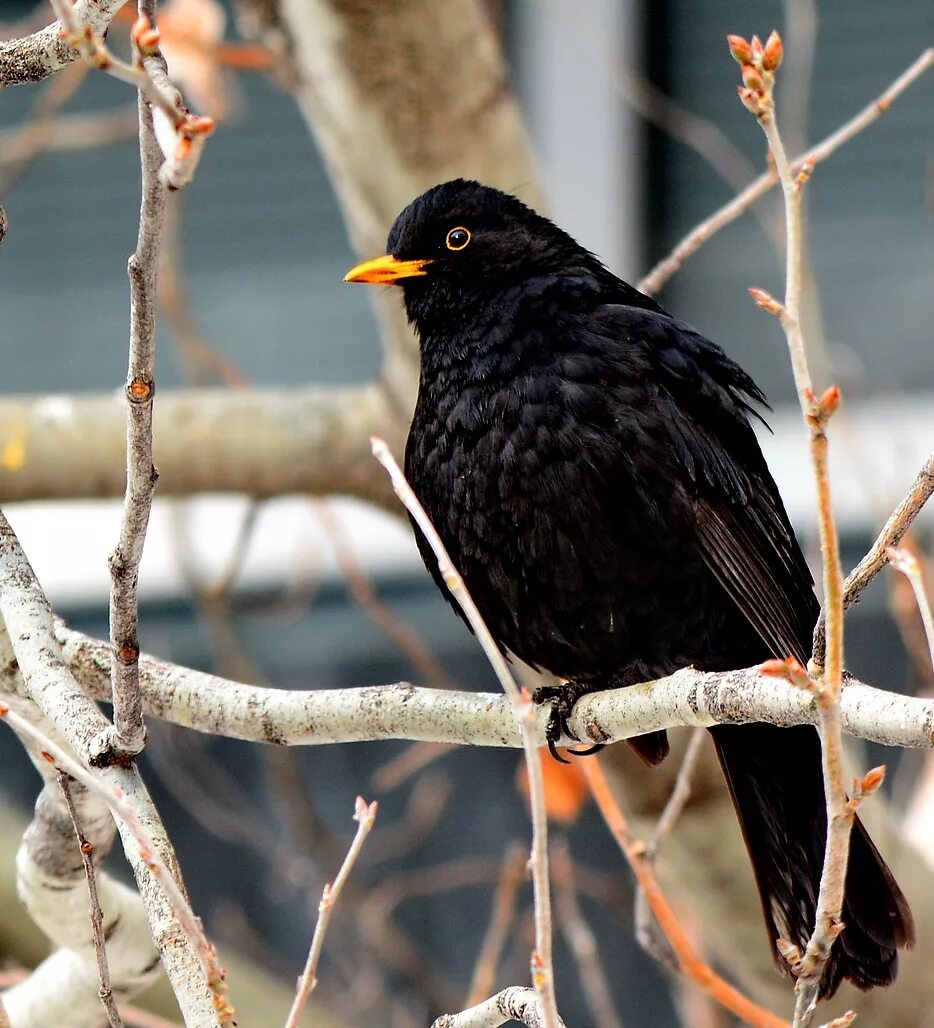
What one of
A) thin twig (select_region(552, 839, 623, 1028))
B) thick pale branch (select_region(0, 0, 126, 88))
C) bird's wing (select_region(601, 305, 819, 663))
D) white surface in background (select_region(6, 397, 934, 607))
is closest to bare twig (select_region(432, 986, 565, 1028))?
bird's wing (select_region(601, 305, 819, 663))

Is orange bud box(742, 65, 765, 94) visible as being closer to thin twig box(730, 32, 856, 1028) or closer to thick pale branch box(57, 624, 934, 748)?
thin twig box(730, 32, 856, 1028)

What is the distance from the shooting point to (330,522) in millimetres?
4379

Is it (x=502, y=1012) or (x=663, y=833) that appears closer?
(x=502, y=1012)

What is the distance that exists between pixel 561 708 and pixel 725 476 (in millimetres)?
565

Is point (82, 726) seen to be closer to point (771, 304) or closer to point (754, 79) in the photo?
point (771, 304)

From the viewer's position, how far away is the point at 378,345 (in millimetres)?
7789

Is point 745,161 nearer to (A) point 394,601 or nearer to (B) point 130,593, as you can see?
(A) point 394,601

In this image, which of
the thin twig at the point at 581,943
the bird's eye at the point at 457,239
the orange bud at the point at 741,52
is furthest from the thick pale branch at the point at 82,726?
the thin twig at the point at 581,943

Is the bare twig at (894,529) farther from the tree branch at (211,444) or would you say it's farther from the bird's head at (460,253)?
the tree branch at (211,444)

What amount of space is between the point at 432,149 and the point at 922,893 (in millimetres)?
2383

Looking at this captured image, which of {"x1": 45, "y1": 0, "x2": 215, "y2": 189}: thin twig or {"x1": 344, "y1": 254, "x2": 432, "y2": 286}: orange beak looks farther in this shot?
{"x1": 344, "y1": 254, "x2": 432, "y2": 286}: orange beak

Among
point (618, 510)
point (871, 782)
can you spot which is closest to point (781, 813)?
point (618, 510)

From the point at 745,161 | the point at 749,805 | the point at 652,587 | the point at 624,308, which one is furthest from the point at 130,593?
the point at 745,161

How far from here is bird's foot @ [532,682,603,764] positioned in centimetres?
255
